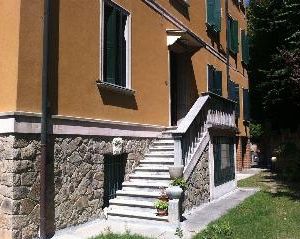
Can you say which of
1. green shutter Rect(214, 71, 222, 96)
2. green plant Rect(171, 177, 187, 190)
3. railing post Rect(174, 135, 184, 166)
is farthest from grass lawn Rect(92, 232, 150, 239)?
green shutter Rect(214, 71, 222, 96)

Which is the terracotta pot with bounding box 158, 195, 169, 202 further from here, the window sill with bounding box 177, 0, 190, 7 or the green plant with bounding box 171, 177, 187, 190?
the window sill with bounding box 177, 0, 190, 7

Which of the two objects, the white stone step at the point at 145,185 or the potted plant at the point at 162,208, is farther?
the white stone step at the point at 145,185

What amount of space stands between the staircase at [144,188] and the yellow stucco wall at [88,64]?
114cm

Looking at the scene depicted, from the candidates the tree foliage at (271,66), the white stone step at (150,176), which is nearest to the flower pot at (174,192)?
the white stone step at (150,176)

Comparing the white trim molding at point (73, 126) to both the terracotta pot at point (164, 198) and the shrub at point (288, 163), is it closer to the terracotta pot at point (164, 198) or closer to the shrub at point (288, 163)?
the terracotta pot at point (164, 198)

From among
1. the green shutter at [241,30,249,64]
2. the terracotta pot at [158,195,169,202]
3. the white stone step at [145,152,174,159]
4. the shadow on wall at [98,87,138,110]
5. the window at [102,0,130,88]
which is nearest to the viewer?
the terracotta pot at [158,195,169,202]

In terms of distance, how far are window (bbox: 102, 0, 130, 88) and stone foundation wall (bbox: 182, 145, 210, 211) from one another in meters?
2.62

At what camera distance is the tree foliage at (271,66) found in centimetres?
2098

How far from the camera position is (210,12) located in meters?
16.6

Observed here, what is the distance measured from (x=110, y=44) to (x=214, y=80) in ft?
28.0

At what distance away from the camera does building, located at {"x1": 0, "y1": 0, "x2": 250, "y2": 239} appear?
6.77 m

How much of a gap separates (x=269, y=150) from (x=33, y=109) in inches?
819

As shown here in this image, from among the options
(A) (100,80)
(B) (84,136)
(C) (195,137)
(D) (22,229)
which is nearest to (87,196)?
(B) (84,136)

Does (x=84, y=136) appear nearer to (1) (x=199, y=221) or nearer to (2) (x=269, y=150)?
(1) (x=199, y=221)
